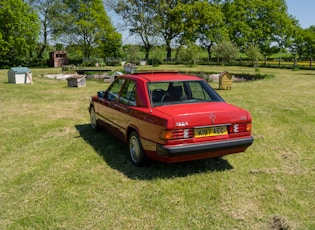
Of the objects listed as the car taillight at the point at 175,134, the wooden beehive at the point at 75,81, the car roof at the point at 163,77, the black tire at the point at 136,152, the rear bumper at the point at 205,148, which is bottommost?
the black tire at the point at 136,152

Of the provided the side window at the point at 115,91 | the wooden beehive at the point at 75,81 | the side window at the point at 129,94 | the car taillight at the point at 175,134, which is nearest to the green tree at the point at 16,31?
the wooden beehive at the point at 75,81

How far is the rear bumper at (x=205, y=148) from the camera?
4402mm

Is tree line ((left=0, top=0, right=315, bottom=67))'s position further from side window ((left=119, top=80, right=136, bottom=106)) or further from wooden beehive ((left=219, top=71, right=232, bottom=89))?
side window ((left=119, top=80, right=136, bottom=106))

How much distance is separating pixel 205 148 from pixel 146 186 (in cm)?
107

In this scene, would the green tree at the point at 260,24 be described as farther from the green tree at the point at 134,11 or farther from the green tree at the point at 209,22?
the green tree at the point at 134,11

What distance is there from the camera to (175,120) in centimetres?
440

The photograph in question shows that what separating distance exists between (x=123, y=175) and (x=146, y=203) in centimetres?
104

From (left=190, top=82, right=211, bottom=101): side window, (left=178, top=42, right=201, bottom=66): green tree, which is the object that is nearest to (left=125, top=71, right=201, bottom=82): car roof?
(left=190, top=82, right=211, bottom=101): side window

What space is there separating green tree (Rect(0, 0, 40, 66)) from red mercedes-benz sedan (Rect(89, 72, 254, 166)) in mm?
44021

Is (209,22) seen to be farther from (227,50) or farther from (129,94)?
(129,94)

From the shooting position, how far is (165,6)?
181 feet

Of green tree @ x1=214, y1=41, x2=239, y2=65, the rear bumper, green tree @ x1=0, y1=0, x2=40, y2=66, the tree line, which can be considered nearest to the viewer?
the rear bumper

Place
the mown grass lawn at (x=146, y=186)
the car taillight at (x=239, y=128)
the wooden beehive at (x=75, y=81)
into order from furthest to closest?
the wooden beehive at (x=75, y=81) → the car taillight at (x=239, y=128) → the mown grass lawn at (x=146, y=186)

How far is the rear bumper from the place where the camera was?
440 centimetres
